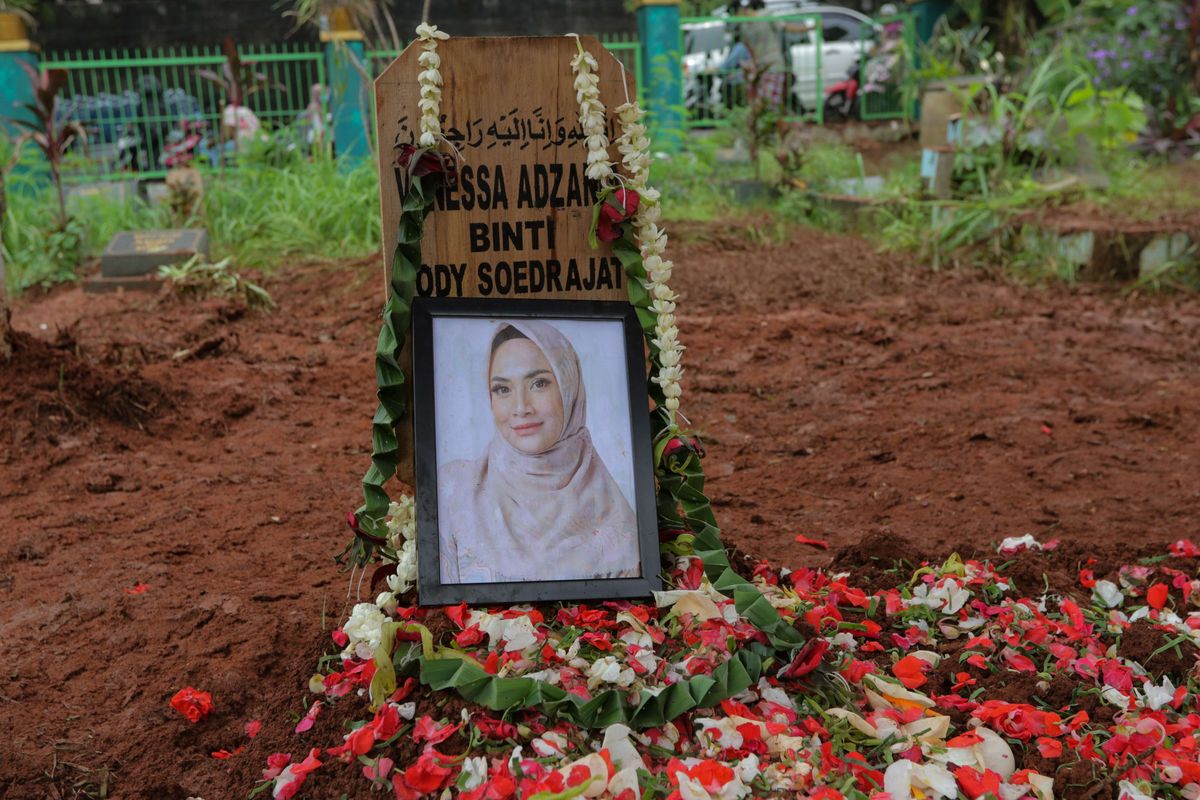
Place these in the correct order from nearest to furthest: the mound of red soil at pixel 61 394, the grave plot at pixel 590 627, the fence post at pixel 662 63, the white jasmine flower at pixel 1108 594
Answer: the grave plot at pixel 590 627
the white jasmine flower at pixel 1108 594
the mound of red soil at pixel 61 394
the fence post at pixel 662 63

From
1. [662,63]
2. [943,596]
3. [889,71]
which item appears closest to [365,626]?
[943,596]

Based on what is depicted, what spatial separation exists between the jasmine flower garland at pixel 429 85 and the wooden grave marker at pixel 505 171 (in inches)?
1.3

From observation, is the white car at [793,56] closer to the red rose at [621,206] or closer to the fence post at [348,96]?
the fence post at [348,96]

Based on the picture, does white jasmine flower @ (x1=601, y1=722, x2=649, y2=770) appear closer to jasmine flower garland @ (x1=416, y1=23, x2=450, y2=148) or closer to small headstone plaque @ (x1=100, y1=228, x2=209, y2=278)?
jasmine flower garland @ (x1=416, y1=23, x2=450, y2=148)

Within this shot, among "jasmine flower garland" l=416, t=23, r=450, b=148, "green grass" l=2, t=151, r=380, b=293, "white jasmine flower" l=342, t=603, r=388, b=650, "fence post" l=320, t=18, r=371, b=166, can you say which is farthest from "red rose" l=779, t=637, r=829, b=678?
"fence post" l=320, t=18, r=371, b=166

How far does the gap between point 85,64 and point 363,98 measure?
3101 millimetres

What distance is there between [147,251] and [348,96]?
395 centimetres

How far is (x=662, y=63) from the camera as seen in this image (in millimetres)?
11477

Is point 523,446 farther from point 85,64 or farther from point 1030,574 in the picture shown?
point 85,64

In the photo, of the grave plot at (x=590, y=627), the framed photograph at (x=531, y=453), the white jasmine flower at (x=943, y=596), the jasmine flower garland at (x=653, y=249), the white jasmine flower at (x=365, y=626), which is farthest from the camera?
the white jasmine flower at (x=943, y=596)

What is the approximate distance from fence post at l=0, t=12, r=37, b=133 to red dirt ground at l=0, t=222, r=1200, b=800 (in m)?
4.99

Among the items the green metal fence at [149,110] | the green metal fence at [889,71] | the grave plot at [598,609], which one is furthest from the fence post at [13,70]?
the grave plot at [598,609]

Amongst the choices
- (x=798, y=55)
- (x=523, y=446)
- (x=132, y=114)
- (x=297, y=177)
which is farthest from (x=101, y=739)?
(x=798, y=55)

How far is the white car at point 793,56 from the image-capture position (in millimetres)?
12930
